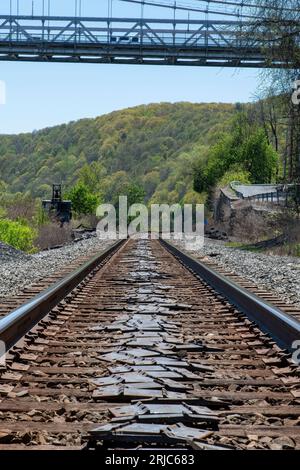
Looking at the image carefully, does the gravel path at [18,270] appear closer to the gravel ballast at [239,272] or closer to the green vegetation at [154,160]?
the gravel ballast at [239,272]

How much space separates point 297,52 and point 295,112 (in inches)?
80.4

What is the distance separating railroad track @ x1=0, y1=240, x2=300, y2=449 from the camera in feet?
10.5

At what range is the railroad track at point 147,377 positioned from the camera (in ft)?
10.5

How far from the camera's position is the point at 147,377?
426 centimetres

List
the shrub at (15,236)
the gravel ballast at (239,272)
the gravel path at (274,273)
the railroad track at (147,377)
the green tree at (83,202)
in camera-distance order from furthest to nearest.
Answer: the green tree at (83,202) < the shrub at (15,236) < the gravel ballast at (239,272) < the gravel path at (274,273) < the railroad track at (147,377)

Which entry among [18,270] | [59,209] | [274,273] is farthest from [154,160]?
[274,273]

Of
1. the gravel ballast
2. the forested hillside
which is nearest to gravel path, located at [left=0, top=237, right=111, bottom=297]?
the gravel ballast

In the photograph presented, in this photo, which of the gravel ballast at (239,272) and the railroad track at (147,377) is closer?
the railroad track at (147,377)

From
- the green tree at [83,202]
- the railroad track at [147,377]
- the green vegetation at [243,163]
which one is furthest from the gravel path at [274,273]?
the green tree at [83,202]

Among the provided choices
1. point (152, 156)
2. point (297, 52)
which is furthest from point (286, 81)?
point (152, 156)

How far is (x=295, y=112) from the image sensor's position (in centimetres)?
2177

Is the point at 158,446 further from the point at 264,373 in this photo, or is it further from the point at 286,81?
the point at 286,81

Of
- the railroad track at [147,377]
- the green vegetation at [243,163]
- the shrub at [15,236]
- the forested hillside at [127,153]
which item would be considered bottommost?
the shrub at [15,236]

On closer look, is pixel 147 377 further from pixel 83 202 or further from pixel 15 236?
pixel 83 202
